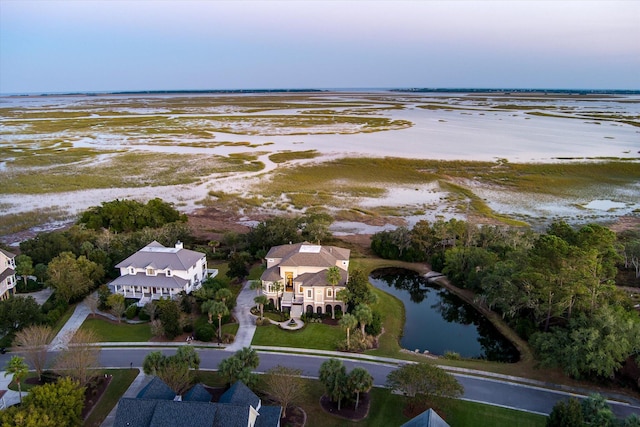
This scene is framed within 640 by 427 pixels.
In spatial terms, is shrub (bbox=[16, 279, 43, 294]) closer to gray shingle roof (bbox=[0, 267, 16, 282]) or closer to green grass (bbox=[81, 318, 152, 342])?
gray shingle roof (bbox=[0, 267, 16, 282])

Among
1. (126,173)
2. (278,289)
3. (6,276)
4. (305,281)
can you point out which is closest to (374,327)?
(305,281)

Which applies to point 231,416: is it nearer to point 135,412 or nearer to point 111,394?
point 135,412

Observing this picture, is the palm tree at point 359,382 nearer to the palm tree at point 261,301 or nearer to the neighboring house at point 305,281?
the neighboring house at point 305,281

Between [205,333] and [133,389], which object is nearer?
[133,389]

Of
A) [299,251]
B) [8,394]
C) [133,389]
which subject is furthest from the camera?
[299,251]

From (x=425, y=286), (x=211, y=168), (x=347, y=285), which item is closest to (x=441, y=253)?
(x=425, y=286)

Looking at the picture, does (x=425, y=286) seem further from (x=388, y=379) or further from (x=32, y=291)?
(x=32, y=291)

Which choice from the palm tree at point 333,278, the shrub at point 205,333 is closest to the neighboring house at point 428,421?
the palm tree at point 333,278
